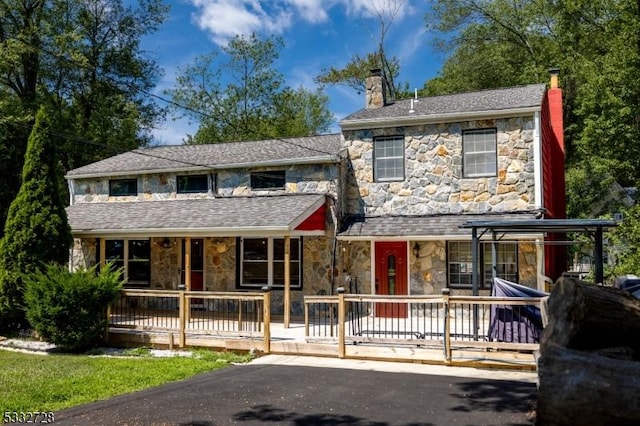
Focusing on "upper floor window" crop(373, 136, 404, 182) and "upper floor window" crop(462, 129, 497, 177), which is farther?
"upper floor window" crop(373, 136, 404, 182)

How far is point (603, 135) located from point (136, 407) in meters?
21.3

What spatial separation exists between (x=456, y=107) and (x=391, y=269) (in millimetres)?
4846

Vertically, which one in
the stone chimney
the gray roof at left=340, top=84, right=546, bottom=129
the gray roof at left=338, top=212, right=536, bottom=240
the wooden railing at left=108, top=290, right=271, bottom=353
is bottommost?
the wooden railing at left=108, top=290, right=271, bottom=353

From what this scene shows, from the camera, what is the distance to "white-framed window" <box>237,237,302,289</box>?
15227 mm

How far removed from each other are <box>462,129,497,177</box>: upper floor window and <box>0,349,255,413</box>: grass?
7.89 m

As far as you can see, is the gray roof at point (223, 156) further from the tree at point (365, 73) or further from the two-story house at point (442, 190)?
the tree at point (365, 73)

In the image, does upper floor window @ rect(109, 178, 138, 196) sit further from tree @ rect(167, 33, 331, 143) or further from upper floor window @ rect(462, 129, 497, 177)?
tree @ rect(167, 33, 331, 143)

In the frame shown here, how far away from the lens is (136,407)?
6688 millimetres

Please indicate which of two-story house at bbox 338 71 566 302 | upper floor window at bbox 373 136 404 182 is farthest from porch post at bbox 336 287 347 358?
upper floor window at bbox 373 136 404 182

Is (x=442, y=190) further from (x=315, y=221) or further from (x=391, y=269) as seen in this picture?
(x=315, y=221)

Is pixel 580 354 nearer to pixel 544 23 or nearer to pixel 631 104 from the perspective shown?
pixel 631 104

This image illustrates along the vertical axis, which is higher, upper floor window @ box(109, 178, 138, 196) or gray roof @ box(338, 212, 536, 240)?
upper floor window @ box(109, 178, 138, 196)

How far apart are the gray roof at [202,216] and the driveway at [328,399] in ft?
15.8

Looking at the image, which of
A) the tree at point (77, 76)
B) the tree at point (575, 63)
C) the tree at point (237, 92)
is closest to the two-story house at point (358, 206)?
the tree at point (575, 63)
